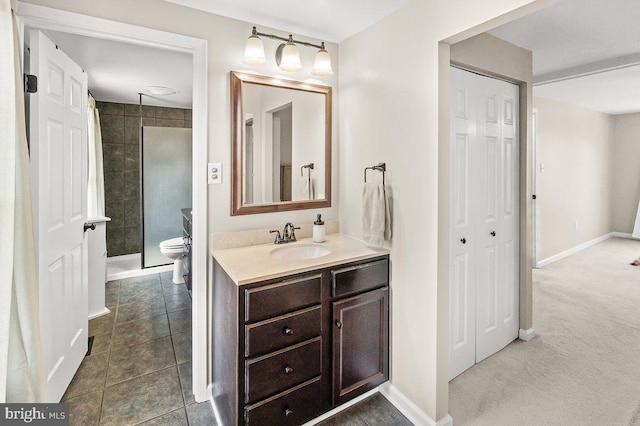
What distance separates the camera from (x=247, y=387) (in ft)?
4.74

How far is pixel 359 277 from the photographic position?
5.94 ft

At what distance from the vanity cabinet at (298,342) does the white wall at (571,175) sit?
3686 millimetres

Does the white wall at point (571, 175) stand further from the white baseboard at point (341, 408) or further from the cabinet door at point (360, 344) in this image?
the white baseboard at point (341, 408)

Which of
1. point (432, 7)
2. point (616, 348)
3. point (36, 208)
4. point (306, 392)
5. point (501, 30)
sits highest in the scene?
point (501, 30)

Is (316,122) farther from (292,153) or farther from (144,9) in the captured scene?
(144,9)

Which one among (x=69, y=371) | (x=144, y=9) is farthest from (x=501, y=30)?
(x=69, y=371)

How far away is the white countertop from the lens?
1.51 meters

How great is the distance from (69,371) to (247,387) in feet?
4.65

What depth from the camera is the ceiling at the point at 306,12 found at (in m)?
1.79

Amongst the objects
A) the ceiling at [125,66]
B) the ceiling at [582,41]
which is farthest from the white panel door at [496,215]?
the ceiling at [125,66]

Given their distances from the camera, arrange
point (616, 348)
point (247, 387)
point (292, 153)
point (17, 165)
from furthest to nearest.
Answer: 1. point (616, 348)
2. point (292, 153)
3. point (247, 387)
4. point (17, 165)

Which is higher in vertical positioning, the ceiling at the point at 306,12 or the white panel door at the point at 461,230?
the ceiling at the point at 306,12

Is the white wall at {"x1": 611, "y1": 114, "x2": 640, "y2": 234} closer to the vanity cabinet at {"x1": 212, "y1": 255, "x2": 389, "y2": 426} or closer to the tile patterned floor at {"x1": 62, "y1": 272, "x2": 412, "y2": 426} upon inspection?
the vanity cabinet at {"x1": 212, "y1": 255, "x2": 389, "y2": 426}

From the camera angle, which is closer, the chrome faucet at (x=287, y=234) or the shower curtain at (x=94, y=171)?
the chrome faucet at (x=287, y=234)
